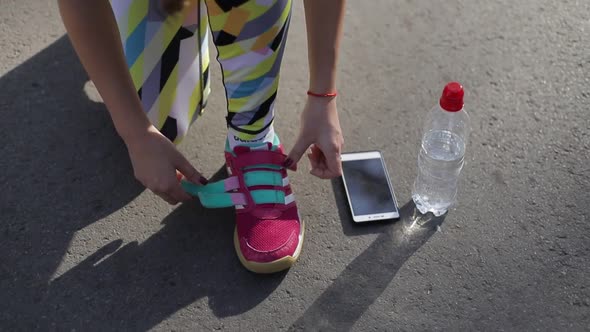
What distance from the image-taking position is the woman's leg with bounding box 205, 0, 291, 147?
4.54ft

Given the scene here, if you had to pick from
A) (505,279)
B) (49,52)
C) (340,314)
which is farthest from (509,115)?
(49,52)

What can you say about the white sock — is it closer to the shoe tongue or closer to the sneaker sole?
the shoe tongue

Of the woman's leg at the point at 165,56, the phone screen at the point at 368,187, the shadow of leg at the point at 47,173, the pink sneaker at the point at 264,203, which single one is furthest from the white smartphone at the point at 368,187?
the shadow of leg at the point at 47,173

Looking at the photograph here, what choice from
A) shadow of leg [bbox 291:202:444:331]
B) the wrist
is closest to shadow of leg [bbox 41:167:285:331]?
shadow of leg [bbox 291:202:444:331]

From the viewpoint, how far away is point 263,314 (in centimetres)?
144

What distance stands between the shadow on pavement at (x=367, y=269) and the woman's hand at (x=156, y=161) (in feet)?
1.36

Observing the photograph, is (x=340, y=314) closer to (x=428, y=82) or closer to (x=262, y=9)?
(x=262, y=9)

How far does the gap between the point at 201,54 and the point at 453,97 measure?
0.64 meters

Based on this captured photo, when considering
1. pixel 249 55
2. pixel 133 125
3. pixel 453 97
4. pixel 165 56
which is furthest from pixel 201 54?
pixel 453 97

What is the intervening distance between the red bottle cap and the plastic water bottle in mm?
213

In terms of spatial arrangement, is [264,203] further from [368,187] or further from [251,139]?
[368,187]

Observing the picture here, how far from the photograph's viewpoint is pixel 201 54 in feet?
5.38

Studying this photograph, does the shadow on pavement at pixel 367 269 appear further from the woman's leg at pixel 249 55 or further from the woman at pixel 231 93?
the woman's leg at pixel 249 55

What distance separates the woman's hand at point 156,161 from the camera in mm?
1322
